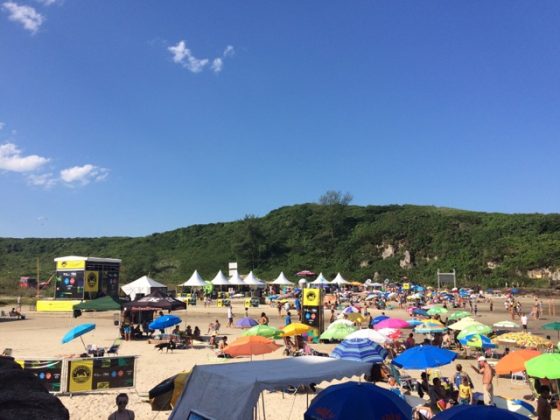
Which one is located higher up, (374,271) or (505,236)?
(505,236)

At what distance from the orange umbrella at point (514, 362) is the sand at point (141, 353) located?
140 centimetres

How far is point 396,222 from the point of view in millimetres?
80438

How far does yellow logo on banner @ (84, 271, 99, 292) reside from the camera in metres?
36.7

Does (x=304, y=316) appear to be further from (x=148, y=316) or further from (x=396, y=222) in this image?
(x=396, y=222)

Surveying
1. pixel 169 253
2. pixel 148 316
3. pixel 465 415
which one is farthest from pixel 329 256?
pixel 465 415

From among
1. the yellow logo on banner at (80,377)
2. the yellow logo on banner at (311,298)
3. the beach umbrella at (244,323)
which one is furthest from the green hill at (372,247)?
the yellow logo on banner at (80,377)

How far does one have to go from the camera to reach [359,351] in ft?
33.4

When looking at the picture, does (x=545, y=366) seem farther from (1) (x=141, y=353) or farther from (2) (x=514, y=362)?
(1) (x=141, y=353)

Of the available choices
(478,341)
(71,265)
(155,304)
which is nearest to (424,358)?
(478,341)

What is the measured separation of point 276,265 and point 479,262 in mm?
31492

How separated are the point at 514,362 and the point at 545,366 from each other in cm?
129

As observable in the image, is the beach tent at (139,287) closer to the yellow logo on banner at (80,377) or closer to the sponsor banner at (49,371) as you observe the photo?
the sponsor banner at (49,371)

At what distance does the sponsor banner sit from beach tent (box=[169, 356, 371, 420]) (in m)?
5.80

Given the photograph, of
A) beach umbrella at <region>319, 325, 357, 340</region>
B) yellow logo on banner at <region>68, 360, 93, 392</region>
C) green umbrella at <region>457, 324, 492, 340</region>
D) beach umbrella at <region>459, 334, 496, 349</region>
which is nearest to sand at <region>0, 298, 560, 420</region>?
yellow logo on banner at <region>68, 360, 93, 392</region>
